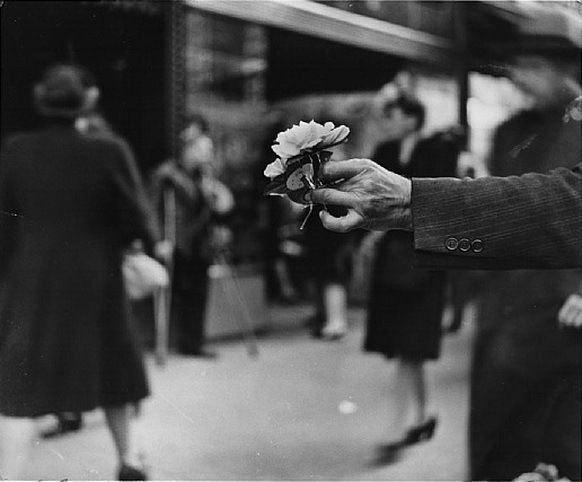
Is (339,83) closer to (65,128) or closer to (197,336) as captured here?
(197,336)

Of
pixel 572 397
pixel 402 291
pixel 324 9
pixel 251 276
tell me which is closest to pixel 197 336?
pixel 251 276

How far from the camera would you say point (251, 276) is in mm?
4469

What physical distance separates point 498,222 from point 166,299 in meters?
2.55

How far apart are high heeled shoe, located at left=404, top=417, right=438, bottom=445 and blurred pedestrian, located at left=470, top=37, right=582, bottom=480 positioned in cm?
61

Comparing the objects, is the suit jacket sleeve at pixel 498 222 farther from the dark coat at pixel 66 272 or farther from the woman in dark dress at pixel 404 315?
the woman in dark dress at pixel 404 315

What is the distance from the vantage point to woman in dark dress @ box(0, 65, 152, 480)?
216 cm

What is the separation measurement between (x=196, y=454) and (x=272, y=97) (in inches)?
107

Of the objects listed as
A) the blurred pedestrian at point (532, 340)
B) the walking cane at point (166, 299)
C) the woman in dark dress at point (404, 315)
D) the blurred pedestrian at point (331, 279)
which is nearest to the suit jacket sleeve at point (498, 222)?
the blurred pedestrian at point (532, 340)

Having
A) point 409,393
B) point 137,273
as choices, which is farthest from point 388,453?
point 137,273

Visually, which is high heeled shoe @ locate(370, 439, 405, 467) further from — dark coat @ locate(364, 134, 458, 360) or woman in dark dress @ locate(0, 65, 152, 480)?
woman in dark dress @ locate(0, 65, 152, 480)

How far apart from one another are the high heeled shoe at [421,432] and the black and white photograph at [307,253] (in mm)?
33

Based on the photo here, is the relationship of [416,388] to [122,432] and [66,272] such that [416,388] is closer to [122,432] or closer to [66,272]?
[122,432]

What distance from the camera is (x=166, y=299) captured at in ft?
12.7

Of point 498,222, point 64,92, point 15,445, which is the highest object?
point 64,92
